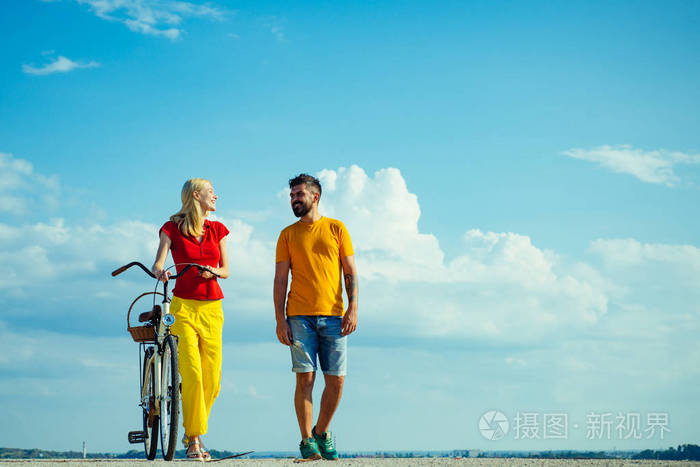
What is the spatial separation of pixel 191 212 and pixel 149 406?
6.88 feet

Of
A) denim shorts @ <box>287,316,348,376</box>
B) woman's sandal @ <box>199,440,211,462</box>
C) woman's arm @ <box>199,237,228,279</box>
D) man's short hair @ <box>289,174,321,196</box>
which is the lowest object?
woman's sandal @ <box>199,440,211,462</box>

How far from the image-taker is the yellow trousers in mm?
8117

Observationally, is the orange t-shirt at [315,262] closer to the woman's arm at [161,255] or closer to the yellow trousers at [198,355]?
the yellow trousers at [198,355]

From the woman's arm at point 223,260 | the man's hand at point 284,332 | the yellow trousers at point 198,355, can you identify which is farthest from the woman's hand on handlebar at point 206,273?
the man's hand at point 284,332

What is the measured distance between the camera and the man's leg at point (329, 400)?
25.7ft

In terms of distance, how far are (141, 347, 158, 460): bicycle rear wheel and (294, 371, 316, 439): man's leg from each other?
1.53m

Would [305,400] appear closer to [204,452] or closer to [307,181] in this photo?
[204,452]

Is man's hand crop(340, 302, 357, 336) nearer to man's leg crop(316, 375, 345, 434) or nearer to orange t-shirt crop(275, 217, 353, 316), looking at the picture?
orange t-shirt crop(275, 217, 353, 316)

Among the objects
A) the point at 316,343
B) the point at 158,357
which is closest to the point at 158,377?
the point at 158,357

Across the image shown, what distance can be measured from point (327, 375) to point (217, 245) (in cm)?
191

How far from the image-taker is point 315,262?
779 centimetres

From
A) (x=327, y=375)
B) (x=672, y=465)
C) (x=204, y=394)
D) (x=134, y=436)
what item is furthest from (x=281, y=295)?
(x=672, y=465)

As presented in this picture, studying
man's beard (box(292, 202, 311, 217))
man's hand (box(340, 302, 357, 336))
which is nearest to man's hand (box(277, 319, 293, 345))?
man's hand (box(340, 302, 357, 336))

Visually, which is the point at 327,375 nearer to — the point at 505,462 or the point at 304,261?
the point at 304,261
